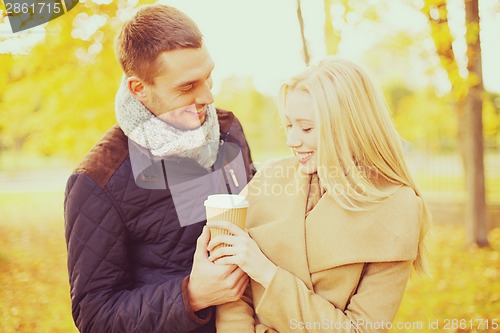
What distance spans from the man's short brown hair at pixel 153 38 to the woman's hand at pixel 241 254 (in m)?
0.75

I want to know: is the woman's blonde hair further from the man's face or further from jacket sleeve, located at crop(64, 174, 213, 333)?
jacket sleeve, located at crop(64, 174, 213, 333)

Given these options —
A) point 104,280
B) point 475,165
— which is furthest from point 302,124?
point 475,165

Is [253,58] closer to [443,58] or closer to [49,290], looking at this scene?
[443,58]

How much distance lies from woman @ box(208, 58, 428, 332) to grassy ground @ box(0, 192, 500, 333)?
3.25 m

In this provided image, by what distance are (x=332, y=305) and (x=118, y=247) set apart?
0.89 metres

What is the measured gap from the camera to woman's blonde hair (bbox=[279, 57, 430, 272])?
189 centimetres

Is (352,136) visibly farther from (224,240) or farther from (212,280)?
(212,280)

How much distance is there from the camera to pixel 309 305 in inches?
71.2

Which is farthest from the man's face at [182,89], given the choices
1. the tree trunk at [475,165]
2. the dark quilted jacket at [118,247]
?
the tree trunk at [475,165]

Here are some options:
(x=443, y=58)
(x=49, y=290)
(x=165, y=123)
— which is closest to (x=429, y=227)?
(x=165, y=123)

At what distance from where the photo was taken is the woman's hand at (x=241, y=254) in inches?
69.6

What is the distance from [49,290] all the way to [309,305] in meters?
4.84

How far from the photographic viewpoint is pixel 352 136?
76.0 inches

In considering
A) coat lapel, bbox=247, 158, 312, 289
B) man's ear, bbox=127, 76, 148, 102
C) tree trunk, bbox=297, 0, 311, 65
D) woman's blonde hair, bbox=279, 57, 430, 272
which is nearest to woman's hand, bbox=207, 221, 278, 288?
coat lapel, bbox=247, 158, 312, 289
